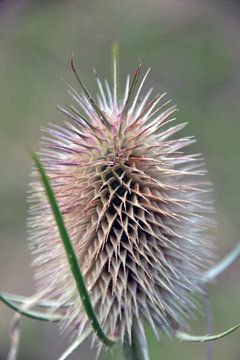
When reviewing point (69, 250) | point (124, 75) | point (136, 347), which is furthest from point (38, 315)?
point (124, 75)

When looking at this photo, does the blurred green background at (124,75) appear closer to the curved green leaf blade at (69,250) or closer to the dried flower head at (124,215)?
the dried flower head at (124,215)

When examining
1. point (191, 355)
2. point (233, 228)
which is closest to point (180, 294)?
point (191, 355)

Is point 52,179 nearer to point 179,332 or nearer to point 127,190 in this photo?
point 127,190

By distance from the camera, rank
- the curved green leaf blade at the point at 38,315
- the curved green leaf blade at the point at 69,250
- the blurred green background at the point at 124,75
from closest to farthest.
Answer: the curved green leaf blade at the point at 69,250
the curved green leaf blade at the point at 38,315
the blurred green background at the point at 124,75

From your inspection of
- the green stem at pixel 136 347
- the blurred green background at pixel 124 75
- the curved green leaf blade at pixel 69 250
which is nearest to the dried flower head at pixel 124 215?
the green stem at pixel 136 347

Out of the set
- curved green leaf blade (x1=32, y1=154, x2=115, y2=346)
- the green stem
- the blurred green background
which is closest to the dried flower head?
the green stem

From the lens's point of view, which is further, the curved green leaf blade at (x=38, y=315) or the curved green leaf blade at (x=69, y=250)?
the curved green leaf blade at (x=38, y=315)

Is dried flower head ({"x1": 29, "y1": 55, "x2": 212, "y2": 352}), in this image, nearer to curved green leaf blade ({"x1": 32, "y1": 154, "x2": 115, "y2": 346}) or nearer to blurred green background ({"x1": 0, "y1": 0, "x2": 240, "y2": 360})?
curved green leaf blade ({"x1": 32, "y1": 154, "x2": 115, "y2": 346})
